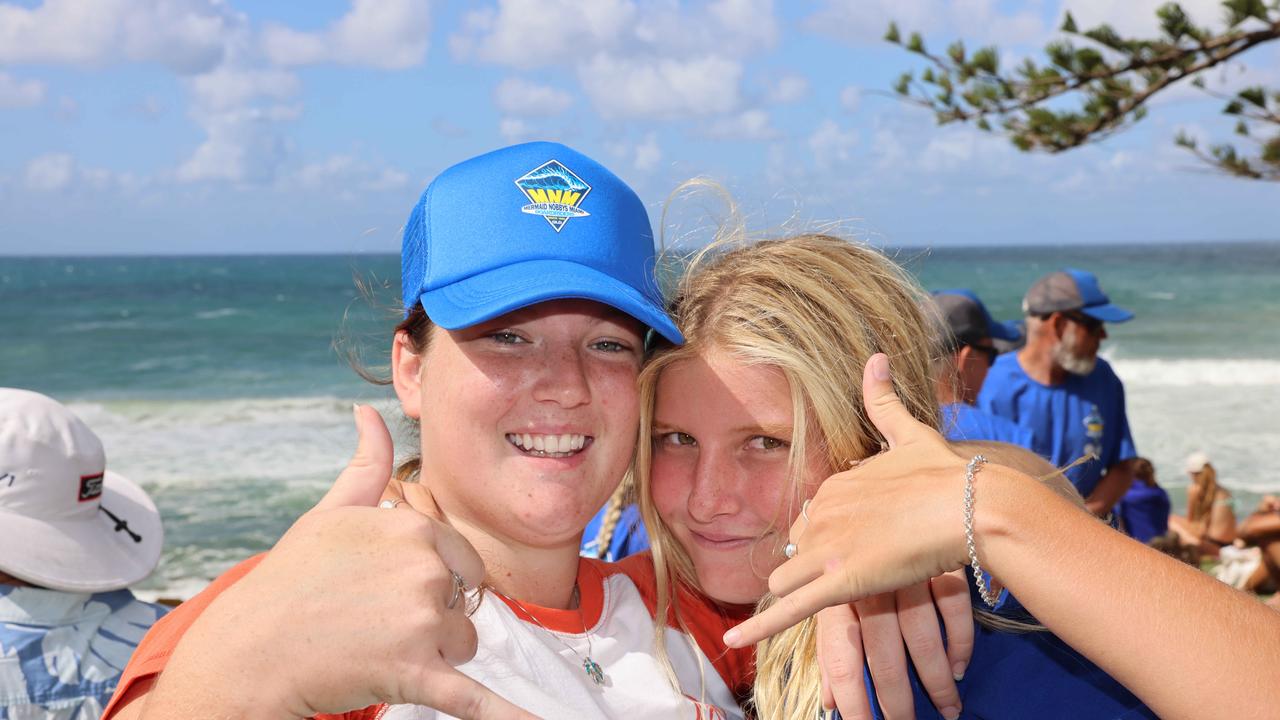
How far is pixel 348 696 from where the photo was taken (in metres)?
1.17

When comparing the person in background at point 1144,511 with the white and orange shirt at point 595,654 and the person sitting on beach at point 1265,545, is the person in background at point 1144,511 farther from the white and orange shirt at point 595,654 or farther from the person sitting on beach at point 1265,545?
the white and orange shirt at point 595,654

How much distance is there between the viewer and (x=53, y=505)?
2688 mm

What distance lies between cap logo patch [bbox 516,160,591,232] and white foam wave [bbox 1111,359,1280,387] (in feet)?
69.3

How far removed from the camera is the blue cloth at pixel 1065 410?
562 cm

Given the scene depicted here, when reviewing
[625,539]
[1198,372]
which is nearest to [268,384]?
[1198,372]

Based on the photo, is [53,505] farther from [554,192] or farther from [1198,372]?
[1198,372]

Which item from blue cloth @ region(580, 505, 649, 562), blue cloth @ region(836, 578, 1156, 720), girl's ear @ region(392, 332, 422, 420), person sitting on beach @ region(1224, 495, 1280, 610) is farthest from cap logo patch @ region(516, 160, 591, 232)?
person sitting on beach @ region(1224, 495, 1280, 610)

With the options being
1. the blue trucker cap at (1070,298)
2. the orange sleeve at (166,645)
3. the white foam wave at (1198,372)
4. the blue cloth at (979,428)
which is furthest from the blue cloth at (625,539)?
the white foam wave at (1198,372)

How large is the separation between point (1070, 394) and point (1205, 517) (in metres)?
3.99

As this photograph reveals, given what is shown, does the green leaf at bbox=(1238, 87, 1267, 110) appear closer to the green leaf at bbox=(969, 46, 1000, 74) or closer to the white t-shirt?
the green leaf at bbox=(969, 46, 1000, 74)

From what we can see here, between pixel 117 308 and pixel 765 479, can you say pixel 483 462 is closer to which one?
pixel 765 479

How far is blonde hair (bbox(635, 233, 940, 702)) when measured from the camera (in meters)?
2.02

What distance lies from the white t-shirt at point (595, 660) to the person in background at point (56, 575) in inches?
52.3

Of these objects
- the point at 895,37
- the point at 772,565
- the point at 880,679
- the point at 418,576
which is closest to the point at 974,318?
the point at 895,37
